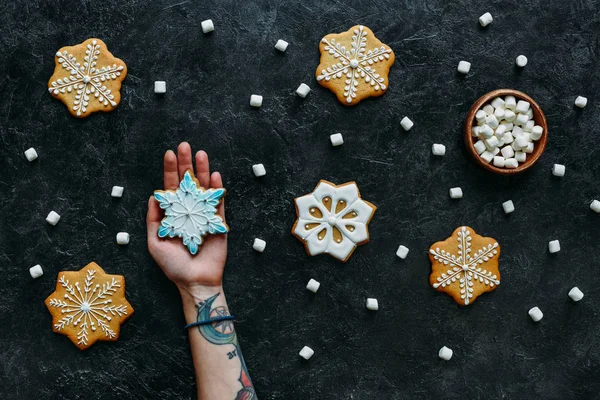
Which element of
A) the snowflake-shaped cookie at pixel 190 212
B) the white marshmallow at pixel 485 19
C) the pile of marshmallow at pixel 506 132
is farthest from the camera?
the white marshmallow at pixel 485 19

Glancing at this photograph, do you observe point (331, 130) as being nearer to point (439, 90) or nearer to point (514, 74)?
point (439, 90)

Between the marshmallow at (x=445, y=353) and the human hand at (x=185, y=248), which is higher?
the human hand at (x=185, y=248)

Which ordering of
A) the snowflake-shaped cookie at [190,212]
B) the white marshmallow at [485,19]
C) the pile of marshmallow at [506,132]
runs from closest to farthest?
the snowflake-shaped cookie at [190,212] → the pile of marshmallow at [506,132] → the white marshmallow at [485,19]

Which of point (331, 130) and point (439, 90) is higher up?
point (439, 90)

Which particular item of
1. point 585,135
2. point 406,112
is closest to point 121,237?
point 406,112

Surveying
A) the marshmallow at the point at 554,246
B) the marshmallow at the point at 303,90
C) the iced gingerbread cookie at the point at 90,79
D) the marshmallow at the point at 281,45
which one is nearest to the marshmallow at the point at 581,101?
the marshmallow at the point at 554,246

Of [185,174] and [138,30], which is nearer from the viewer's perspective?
[185,174]

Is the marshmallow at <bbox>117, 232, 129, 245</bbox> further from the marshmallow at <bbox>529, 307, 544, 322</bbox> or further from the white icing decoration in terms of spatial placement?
the marshmallow at <bbox>529, 307, 544, 322</bbox>

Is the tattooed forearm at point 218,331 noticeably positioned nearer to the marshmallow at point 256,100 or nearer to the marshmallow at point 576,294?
the marshmallow at point 256,100
